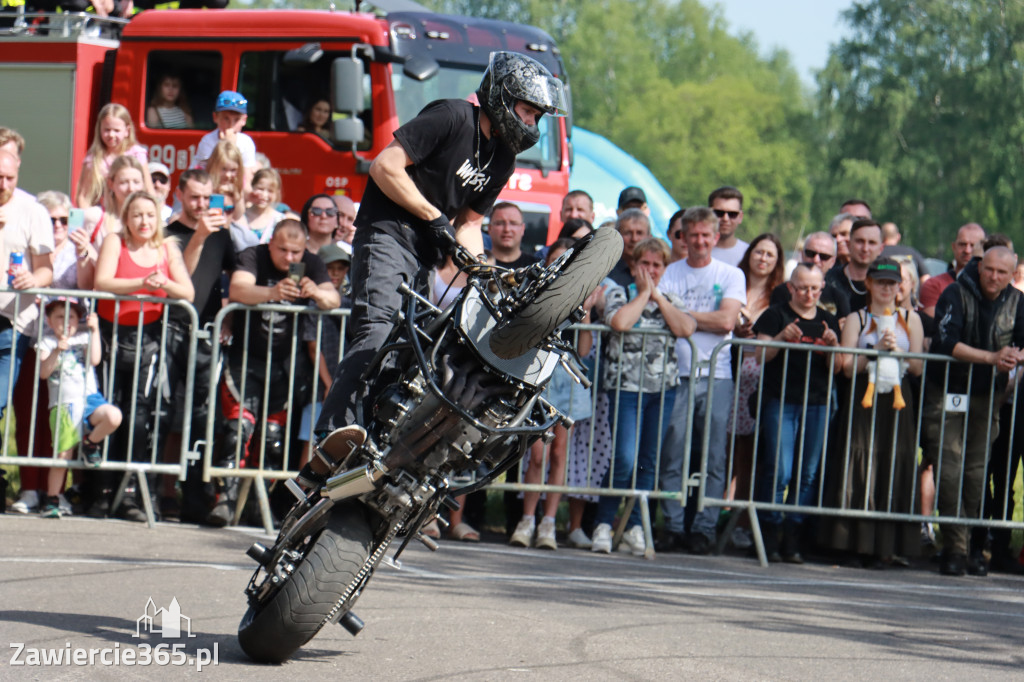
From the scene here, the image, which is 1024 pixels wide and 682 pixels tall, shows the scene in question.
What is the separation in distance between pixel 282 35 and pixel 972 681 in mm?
10283

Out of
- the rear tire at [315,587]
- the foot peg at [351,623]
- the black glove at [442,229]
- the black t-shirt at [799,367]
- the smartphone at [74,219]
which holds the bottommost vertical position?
the foot peg at [351,623]

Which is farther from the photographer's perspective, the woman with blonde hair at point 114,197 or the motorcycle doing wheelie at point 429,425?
the woman with blonde hair at point 114,197

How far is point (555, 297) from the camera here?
4570 mm

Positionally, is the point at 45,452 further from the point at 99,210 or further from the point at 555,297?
the point at 555,297

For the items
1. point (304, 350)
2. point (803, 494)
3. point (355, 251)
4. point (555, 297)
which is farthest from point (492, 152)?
point (803, 494)

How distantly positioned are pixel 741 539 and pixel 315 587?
216 inches

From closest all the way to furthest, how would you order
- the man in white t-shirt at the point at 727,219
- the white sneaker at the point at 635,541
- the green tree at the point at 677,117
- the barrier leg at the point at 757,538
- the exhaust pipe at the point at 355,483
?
the exhaust pipe at the point at 355,483, the barrier leg at the point at 757,538, the white sneaker at the point at 635,541, the man in white t-shirt at the point at 727,219, the green tree at the point at 677,117

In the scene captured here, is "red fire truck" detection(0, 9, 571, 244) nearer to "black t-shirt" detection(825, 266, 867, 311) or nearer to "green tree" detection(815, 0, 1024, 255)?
"black t-shirt" detection(825, 266, 867, 311)

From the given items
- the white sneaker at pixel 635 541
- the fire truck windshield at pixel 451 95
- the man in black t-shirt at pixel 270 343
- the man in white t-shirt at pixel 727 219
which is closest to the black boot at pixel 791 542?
the white sneaker at pixel 635 541

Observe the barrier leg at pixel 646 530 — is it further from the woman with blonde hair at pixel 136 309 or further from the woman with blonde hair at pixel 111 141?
the woman with blonde hair at pixel 111 141

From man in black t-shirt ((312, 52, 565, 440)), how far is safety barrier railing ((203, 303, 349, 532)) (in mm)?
3428

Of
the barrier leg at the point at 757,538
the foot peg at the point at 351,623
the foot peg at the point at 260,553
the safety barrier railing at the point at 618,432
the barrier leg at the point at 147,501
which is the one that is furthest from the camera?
the safety barrier railing at the point at 618,432

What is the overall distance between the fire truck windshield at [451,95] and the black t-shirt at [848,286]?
4.59 meters

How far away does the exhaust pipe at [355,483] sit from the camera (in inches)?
186
